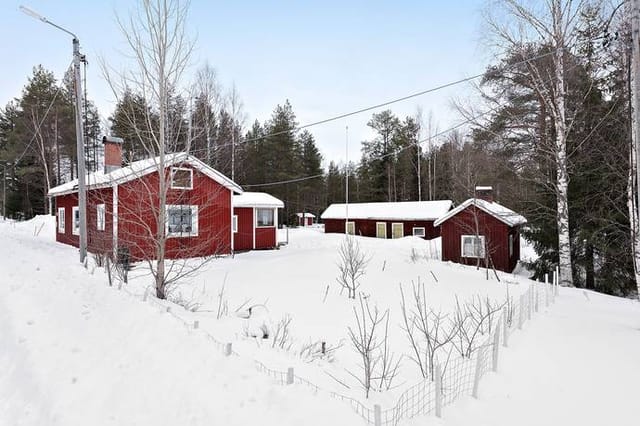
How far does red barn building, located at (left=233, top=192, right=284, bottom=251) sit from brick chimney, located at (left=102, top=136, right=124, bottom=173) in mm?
5692

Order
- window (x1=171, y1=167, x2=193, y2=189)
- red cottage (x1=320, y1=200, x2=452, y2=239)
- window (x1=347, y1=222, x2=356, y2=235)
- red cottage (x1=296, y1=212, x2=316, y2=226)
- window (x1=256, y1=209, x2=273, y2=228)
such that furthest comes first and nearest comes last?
red cottage (x1=296, y1=212, x2=316, y2=226) → window (x1=347, y1=222, x2=356, y2=235) → red cottage (x1=320, y1=200, x2=452, y2=239) → window (x1=256, y1=209, x2=273, y2=228) → window (x1=171, y1=167, x2=193, y2=189)

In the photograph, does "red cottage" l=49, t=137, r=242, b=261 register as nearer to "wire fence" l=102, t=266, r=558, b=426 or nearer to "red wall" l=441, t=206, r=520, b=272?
"wire fence" l=102, t=266, r=558, b=426

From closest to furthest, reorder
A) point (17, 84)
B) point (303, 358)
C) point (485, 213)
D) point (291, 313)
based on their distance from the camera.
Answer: point (303, 358) < point (291, 313) < point (485, 213) < point (17, 84)

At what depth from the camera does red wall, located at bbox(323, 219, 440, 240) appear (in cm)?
2545

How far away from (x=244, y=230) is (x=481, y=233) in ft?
37.2

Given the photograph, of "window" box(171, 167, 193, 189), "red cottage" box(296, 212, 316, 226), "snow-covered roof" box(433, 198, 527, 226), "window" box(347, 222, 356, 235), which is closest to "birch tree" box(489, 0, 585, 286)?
"snow-covered roof" box(433, 198, 527, 226)

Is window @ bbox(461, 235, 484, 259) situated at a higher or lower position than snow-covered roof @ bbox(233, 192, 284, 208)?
lower

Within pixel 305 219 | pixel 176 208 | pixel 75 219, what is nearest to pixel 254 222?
pixel 176 208

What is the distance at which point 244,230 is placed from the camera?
1834 centimetres

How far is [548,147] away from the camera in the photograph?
12.5 m

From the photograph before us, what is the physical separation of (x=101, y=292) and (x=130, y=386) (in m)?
3.13

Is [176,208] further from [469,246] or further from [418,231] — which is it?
[418,231]

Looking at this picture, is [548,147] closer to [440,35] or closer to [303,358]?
[440,35]

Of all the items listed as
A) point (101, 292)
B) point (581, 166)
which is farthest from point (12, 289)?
point (581, 166)
